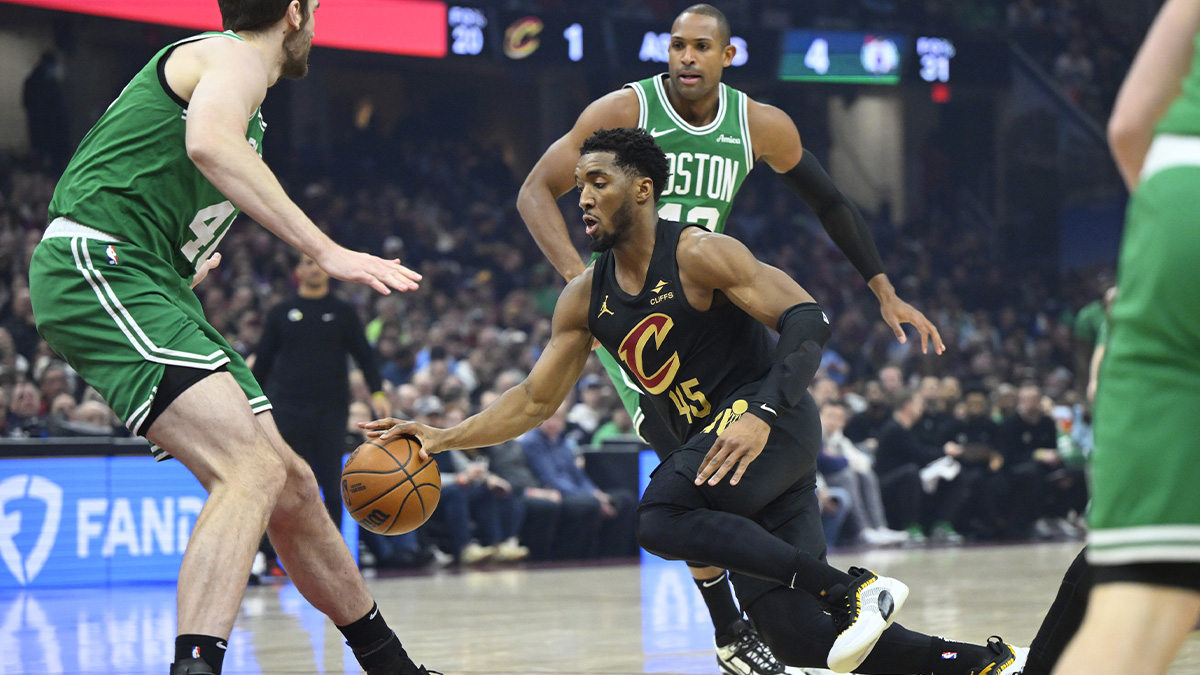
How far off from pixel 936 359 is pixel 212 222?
13388mm

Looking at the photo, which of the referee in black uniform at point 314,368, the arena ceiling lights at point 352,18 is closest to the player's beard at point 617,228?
the referee in black uniform at point 314,368

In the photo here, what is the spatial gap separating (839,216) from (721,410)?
5.68 feet

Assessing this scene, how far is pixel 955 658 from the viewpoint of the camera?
12.6 feet

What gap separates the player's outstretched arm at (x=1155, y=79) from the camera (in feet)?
6.42

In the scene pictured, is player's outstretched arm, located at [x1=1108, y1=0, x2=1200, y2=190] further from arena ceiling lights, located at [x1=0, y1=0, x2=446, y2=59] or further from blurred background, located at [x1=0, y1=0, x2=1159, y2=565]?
arena ceiling lights, located at [x1=0, y1=0, x2=446, y2=59]

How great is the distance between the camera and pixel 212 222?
375 centimetres

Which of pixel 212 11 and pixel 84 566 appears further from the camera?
pixel 212 11

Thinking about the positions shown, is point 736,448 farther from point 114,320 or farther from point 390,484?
point 114,320

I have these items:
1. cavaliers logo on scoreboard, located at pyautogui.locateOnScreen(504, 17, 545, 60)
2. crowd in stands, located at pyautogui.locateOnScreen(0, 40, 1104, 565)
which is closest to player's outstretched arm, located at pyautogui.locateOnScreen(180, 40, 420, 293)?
crowd in stands, located at pyautogui.locateOnScreen(0, 40, 1104, 565)

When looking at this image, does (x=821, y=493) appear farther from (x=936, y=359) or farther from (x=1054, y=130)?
(x=1054, y=130)

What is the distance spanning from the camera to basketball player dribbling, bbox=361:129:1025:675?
375 cm

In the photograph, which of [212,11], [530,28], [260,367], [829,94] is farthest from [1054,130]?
[260,367]

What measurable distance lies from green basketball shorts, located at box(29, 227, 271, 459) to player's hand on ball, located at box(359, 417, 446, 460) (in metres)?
0.66

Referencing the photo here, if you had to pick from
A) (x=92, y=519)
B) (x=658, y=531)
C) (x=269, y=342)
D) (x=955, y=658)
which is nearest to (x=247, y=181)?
(x=658, y=531)
